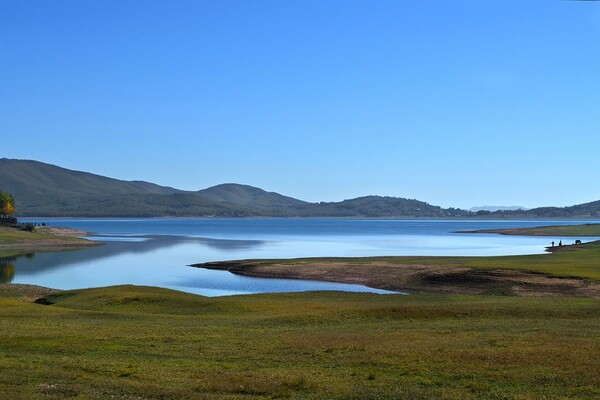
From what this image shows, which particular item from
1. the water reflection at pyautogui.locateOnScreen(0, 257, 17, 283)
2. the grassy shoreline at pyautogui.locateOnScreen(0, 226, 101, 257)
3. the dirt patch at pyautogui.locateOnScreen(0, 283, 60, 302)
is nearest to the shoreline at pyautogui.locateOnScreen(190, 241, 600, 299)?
the water reflection at pyautogui.locateOnScreen(0, 257, 17, 283)

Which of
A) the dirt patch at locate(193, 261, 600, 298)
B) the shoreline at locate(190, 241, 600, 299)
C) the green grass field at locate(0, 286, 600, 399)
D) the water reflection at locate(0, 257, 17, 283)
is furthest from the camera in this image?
the water reflection at locate(0, 257, 17, 283)

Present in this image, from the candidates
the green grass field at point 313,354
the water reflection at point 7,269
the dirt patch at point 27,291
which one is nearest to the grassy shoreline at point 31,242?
the water reflection at point 7,269

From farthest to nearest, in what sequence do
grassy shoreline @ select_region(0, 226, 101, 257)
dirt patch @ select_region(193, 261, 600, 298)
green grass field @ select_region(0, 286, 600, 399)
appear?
grassy shoreline @ select_region(0, 226, 101, 257)
dirt patch @ select_region(193, 261, 600, 298)
green grass field @ select_region(0, 286, 600, 399)

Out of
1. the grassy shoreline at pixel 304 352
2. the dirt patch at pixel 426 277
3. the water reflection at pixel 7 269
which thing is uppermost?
the grassy shoreline at pixel 304 352

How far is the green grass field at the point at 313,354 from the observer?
2202 centimetres

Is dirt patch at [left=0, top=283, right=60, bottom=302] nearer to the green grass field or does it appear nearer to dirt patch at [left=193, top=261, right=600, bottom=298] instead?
the green grass field

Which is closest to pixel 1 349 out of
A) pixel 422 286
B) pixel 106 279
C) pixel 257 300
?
pixel 257 300

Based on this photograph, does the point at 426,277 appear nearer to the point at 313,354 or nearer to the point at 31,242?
the point at 313,354

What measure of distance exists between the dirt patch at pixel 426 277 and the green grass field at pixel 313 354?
21025mm

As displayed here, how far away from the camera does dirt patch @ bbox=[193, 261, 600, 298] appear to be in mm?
68125

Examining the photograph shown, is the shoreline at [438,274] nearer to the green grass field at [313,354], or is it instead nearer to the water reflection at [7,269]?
the green grass field at [313,354]

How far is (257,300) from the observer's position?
189 ft

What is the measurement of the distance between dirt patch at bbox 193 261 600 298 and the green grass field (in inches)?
828

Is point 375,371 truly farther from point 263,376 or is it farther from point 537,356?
point 537,356
